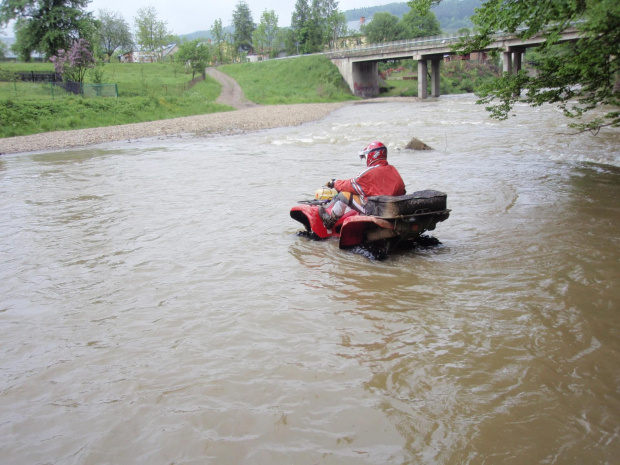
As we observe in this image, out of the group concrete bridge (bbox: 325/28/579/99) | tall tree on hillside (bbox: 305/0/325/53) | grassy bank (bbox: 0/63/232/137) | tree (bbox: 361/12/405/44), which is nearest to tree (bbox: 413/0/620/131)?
grassy bank (bbox: 0/63/232/137)

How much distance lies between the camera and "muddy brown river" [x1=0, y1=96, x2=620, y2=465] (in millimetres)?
3193

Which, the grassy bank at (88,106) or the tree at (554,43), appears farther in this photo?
the grassy bank at (88,106)

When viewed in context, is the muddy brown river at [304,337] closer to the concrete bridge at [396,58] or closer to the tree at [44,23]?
the tree at [44,23]

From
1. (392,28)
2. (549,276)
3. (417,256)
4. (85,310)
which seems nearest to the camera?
(85,310)

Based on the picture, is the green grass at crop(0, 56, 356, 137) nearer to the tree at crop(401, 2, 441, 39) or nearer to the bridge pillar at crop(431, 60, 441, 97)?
the bridge pillar at crop(431, 60, 441, 97)

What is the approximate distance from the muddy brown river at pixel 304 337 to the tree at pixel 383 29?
319 ft

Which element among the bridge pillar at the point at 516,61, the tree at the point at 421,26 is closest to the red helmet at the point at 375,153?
the bridge pillar at the point at 516,61

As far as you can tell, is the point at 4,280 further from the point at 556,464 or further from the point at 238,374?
the point at 556,464

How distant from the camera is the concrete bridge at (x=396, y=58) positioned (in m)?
53.2

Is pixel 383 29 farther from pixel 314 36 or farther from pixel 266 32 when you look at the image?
pixel 266 32

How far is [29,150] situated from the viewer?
21.2m

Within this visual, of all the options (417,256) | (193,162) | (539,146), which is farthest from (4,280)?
(539,146)

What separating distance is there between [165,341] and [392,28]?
10602 centimetres

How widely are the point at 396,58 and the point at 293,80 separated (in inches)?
533
